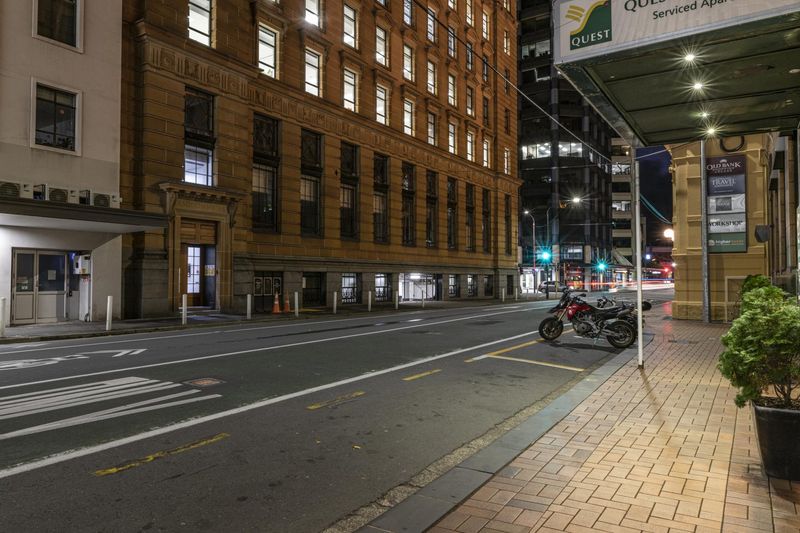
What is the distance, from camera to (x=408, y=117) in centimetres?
3731

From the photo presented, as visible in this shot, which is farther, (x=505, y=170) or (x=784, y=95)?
(x=505, y=170)

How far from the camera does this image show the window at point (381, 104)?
113 feet

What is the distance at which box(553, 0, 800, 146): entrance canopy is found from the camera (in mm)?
5629

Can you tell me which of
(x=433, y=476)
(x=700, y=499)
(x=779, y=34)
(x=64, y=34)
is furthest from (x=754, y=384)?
(x=64, y=34)

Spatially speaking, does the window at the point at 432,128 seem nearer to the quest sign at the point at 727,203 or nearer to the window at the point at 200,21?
the window at the point at 200,21

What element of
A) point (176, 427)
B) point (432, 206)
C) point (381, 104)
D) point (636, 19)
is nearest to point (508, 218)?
point (432, 206)

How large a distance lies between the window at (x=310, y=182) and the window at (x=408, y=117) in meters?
8.96

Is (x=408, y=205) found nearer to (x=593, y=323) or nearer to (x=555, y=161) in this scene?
(x=593, y=323)

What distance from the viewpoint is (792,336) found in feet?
13.9

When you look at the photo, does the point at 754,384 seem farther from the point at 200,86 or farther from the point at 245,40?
the point at 245,40

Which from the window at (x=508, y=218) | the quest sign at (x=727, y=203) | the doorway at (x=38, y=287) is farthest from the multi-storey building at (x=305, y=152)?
the quest sign at (x=727, y=203)

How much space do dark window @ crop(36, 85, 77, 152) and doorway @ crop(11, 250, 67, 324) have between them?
3895 millimetres

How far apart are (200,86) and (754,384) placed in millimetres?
23518

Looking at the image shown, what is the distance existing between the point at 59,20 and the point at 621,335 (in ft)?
69.7
